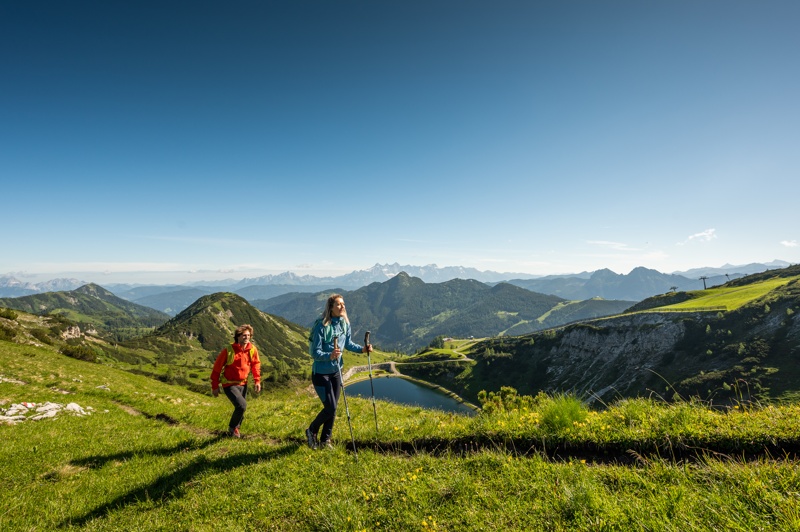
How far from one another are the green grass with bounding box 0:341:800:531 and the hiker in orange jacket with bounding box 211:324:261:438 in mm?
916

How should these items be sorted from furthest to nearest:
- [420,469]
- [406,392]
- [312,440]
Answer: [406,392] → [312,440] → [420,469]

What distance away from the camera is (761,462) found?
5512mm

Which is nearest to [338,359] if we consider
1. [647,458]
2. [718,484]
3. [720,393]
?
[647,458]

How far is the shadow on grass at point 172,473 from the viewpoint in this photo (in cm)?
697

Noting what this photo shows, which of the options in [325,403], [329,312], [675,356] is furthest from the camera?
[675,356]

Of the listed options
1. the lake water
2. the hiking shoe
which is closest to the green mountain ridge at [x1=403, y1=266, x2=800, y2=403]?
the lake water

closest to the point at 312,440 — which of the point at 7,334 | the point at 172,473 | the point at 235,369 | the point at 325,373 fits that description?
the point at 325,373

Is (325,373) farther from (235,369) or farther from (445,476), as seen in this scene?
(445,476)

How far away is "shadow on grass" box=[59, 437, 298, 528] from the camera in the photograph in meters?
6.97

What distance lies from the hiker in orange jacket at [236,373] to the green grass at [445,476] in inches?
36.0

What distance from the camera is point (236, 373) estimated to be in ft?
38.3

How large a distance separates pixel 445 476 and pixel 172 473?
7265 mm

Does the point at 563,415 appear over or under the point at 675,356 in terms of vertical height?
over

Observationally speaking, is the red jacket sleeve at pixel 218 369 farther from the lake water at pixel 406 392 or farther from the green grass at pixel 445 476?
the lake water at pixel 406 392
